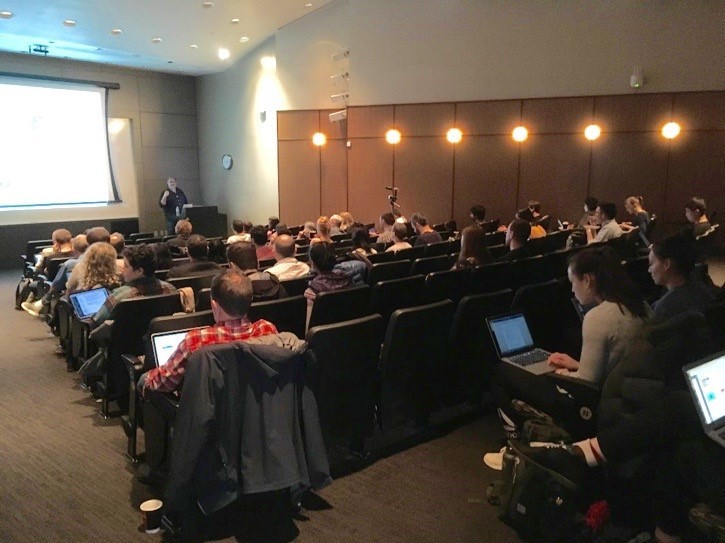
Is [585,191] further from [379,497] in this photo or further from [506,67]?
[379,497]

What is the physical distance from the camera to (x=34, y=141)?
12.0 metres

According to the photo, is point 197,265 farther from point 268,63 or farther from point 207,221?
point 207,221

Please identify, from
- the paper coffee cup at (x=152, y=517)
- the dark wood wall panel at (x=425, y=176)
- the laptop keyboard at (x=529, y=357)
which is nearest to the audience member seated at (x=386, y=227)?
the dark wood wall panel at (x=425, y=176)

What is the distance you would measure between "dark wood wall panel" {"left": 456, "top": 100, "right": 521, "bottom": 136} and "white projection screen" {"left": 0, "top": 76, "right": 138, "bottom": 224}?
8.32m

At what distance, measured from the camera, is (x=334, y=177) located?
11.7m

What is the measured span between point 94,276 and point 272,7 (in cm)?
733

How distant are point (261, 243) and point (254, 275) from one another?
2.40 meters

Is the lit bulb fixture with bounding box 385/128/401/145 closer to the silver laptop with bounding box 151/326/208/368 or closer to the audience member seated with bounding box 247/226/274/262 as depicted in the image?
the audience member seated with bounding box 247/226/274/262

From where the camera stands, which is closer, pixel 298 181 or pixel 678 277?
pixel 678 277

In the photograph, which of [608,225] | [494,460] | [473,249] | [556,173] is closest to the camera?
[494,460]

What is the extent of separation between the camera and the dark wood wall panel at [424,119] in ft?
33.0

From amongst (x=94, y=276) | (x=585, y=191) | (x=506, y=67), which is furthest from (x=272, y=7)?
(x=94, y=276)

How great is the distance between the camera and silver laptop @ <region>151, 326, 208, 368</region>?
2973 millimetres

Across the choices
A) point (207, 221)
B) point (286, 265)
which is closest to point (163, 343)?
point (286, 265)
